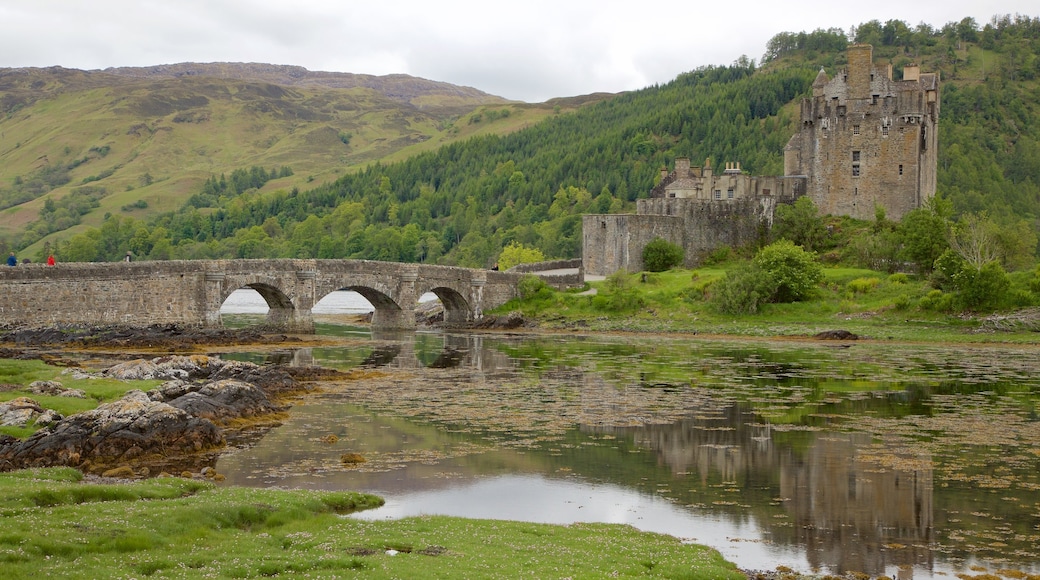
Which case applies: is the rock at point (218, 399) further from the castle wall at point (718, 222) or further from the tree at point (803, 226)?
the castle wall at point (718, 222)

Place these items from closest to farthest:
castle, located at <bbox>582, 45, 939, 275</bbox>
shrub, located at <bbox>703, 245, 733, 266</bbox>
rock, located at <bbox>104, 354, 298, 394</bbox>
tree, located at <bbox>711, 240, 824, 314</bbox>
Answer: rock, located at <bbox>104, 354, 298, 394</bbox> < tree, located at <bbox>711, 240, 824, 314</bbox> < castle, located at <bbox>582, 45, 939, 275</bbox> < shrub, located at <bbox>703, 245, 733, 266</bbox>

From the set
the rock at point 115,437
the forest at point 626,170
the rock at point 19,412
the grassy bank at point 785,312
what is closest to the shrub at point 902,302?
the grassy bank at point 785,312

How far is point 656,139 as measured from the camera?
16200 centimetres

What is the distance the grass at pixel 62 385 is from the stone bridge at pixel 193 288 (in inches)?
574

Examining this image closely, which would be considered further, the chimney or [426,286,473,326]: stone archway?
the chimney

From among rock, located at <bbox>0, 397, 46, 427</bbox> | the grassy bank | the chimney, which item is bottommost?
rock, located at <bbox>0, 397, 46, 427</bbox>

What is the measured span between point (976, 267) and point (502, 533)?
156 ft

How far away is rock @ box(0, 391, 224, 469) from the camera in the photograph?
861 inches

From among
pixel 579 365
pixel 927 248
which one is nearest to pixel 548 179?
pixel 927 248

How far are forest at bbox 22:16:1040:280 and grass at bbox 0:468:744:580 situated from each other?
348ft

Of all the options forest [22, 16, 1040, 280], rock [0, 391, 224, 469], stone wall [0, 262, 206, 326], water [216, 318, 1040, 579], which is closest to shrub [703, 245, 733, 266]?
water [216, 318, 1040, 579]

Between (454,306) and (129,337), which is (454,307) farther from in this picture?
(129,337)

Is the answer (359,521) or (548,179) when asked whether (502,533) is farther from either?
(548,179)

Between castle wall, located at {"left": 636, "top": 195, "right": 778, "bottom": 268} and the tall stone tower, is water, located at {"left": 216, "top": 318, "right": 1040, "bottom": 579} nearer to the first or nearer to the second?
the tall stone tower
